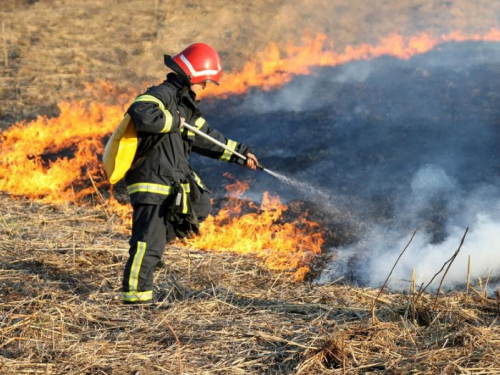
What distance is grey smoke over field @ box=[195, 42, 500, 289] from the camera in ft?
19.6

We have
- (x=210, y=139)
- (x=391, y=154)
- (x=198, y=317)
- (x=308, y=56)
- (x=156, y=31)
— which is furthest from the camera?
(x=156, y=31)

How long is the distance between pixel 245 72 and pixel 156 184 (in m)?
6.59

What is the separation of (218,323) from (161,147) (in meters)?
1.35

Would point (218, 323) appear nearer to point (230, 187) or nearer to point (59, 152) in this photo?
point (230, 187)

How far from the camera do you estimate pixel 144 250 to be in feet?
14.5

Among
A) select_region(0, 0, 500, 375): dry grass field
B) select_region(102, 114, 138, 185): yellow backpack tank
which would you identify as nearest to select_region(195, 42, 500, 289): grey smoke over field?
select_region(0, 0, 500, 375): dry grass field

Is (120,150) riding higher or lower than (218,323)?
higher

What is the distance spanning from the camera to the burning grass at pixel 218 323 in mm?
3328

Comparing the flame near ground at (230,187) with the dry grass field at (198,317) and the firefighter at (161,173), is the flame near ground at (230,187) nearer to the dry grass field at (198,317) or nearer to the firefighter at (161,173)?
the dry grass field at (198,317)

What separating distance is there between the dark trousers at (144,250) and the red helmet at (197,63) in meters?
0.98

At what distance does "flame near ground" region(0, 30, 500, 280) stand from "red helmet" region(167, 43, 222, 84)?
1.92 metres

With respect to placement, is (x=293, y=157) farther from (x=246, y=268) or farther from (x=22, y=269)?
(x=22, y=269)

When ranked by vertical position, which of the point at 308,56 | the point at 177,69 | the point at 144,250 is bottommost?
the point at 144,250

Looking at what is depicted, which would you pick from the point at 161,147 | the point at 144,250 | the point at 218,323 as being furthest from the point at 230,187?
the point at 218,323
